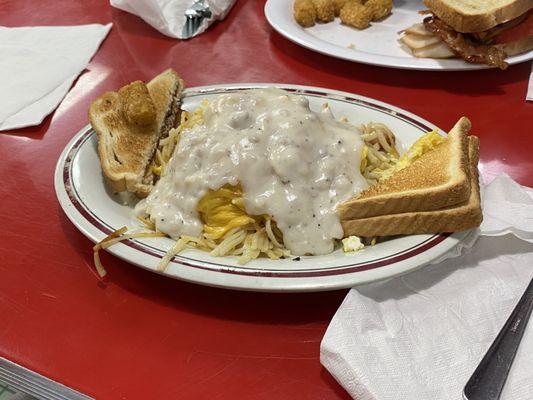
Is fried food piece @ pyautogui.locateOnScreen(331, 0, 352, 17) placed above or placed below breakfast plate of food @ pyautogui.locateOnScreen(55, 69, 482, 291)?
below

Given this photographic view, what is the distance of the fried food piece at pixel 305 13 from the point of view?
2.72 metres

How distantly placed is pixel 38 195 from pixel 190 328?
2.52ft

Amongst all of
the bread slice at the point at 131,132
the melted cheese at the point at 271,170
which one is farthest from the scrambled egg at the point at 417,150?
the bread slice at the point at 131,132

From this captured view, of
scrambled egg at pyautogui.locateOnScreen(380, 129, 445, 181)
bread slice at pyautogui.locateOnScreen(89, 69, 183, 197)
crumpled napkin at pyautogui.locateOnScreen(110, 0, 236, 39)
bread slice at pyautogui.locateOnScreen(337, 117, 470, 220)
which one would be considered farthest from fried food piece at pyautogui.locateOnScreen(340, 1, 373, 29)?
bread slice at pyautogui.locateOnScreen(337, 117, 470, 220)

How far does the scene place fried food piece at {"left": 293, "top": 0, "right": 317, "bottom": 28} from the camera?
2.72 meters

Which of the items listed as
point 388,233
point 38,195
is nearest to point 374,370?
point 388,233

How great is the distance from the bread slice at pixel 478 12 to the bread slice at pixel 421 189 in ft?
3.23

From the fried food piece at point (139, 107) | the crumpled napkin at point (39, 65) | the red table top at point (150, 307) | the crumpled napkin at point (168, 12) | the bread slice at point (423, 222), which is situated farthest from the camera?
the crumpled napkin at point (168, 12)

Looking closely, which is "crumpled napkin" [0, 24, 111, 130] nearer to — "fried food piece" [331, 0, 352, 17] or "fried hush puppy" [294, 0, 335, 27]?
"fried hush puppy" [294, 0, 335, 27]

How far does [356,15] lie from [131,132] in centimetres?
139

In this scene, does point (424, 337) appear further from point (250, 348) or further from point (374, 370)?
point (250, 348)

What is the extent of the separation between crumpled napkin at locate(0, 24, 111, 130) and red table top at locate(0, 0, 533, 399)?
74 mm

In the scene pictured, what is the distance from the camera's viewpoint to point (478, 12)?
2.32 meters

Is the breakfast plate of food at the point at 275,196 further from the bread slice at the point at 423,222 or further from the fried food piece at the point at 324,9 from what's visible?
the fried food piece at the point at 324,9
